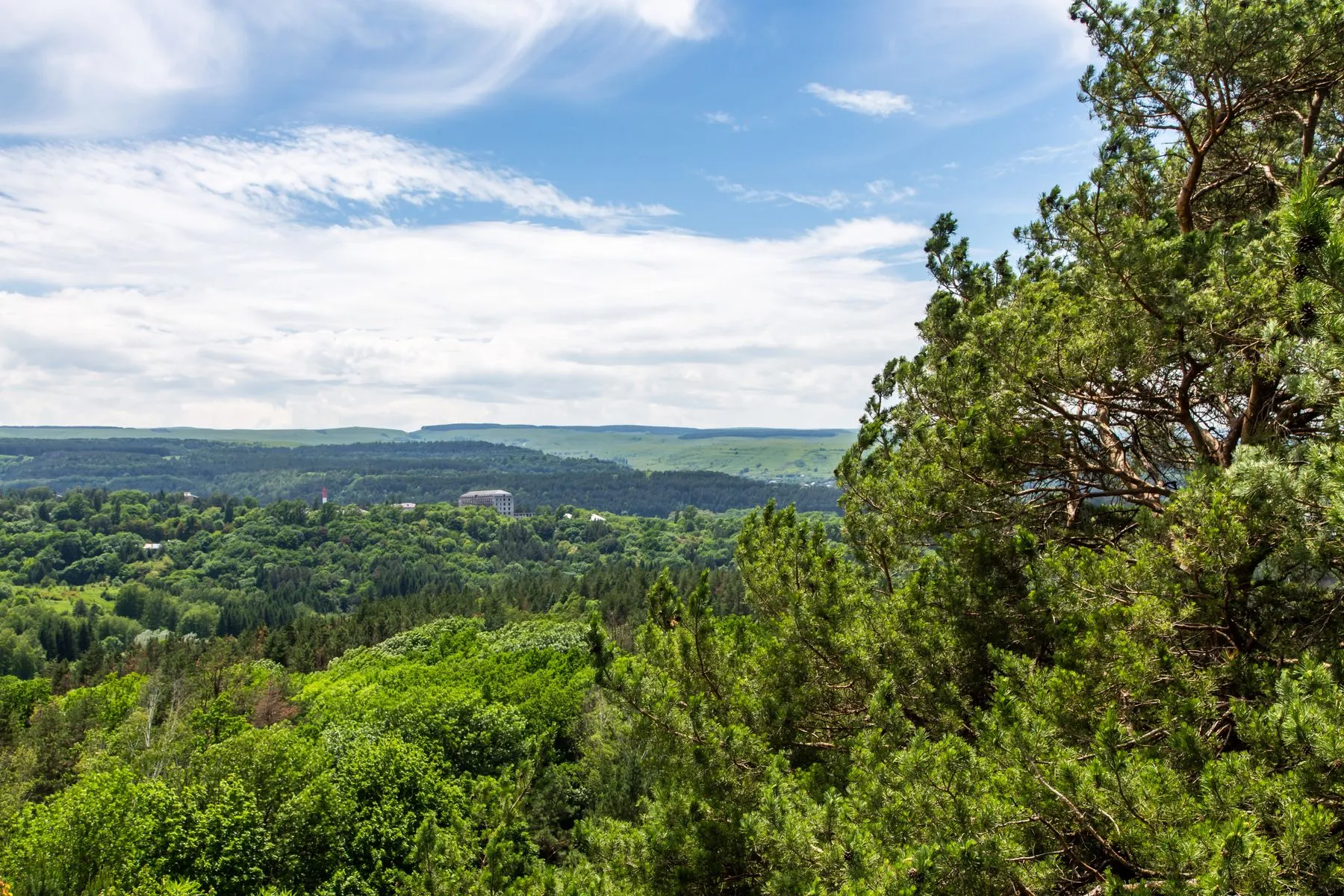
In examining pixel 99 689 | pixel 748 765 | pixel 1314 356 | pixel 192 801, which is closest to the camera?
pixel 1314 356

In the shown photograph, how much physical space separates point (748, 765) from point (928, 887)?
11.5 feet

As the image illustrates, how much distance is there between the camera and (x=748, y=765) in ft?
29.9

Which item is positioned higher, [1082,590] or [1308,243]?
[1308,243]

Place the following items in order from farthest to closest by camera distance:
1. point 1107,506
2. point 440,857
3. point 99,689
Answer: point 99,689 → point 440,857 → point 1107,506

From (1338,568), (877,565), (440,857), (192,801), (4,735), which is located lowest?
(4,735)

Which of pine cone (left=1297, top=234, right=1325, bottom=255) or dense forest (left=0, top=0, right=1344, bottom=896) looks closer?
pine cone (left=1297, top=234, right=1325, bottom=255)

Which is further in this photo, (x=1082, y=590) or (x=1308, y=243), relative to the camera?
(x=1082, y=590)

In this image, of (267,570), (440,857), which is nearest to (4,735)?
(440,857)

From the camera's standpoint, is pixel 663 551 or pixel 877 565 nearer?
pixel 877 565

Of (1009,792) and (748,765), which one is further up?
(1009,792)

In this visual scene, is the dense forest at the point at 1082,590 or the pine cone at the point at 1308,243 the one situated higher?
Result: the pine cone at the point at 1308,243

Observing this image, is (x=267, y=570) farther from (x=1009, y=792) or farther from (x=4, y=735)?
(x=1009, y=792)

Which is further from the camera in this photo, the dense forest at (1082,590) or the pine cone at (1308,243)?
the dense forest at (1082,590)

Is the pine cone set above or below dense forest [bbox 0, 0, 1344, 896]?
above
